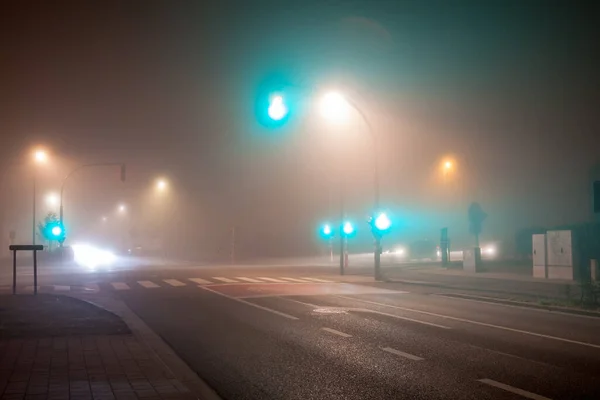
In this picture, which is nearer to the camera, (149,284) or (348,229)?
(149,284)

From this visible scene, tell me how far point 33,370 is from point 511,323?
10.4 m

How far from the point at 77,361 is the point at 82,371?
0.76 m

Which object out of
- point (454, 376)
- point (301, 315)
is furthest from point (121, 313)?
point (454, 376)

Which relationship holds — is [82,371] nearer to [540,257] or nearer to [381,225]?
[381,225]

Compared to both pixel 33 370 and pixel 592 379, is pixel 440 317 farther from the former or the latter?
pixel 33 370

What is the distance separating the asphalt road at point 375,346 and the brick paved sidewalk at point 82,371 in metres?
0.84

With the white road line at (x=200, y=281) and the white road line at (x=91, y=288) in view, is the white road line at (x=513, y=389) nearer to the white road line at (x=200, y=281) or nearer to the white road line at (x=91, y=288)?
the white road line at (x=91, y=288)

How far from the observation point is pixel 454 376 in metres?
9.09

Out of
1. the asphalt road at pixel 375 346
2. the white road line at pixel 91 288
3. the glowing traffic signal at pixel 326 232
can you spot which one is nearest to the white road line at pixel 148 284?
the white road line at pixel 91 288

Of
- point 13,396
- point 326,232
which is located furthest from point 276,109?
point 326,232

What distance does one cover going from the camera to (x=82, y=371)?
8.65 metres

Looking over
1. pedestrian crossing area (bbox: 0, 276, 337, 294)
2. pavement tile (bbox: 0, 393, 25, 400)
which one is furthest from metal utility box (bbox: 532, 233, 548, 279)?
pavement tile (bbox: 0, 393, 25, 400)

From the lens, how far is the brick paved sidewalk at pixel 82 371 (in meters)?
7.46

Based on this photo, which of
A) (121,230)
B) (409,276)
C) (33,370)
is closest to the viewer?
(33,370)
